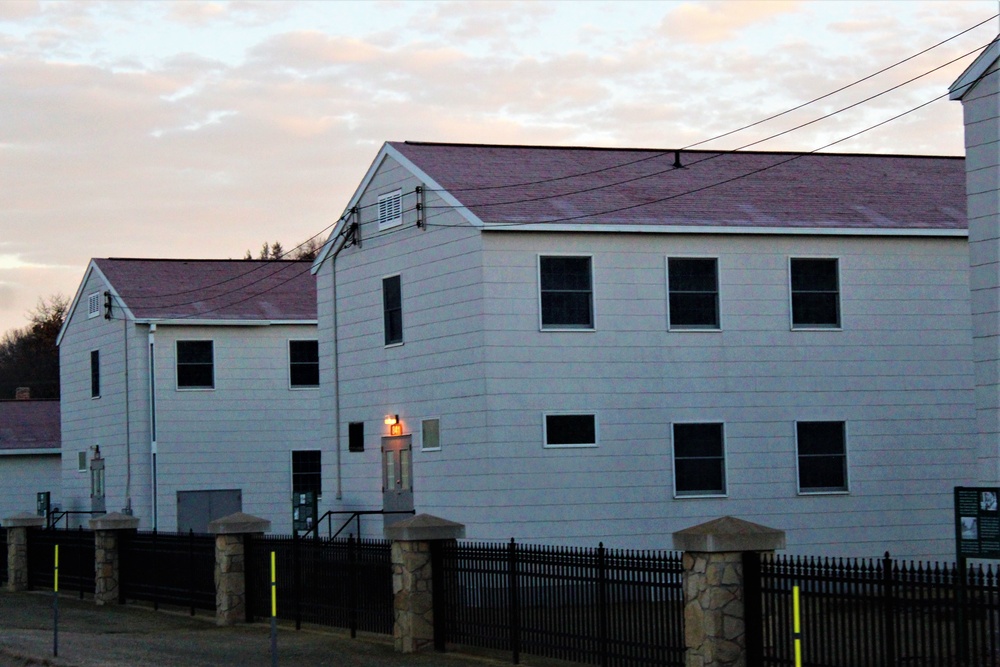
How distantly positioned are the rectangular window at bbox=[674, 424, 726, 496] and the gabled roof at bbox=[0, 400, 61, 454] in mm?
29064

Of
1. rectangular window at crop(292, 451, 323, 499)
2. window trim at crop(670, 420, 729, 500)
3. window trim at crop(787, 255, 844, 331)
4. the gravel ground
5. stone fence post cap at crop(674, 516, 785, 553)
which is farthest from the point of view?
rectangular window at crop(292, 451, 323, 499)

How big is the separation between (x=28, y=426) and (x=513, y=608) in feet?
119

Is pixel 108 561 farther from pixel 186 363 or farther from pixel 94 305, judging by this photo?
pixel 94 305

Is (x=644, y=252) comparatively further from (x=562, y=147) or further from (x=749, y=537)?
(x=749, y=537)

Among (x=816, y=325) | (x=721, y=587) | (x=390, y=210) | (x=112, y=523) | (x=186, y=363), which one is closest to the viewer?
(x=721, y=587)

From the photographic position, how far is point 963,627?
12445 mm

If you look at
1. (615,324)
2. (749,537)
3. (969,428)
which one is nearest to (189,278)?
(615,324)

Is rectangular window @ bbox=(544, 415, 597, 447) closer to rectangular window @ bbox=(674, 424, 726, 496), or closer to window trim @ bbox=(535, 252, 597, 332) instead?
window trim @ bbox=(535, 252, 597, 332)

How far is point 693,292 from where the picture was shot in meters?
26.1

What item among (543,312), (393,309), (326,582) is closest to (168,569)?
(326,582)

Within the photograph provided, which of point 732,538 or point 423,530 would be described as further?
point 423,530

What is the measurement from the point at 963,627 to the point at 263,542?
511 inches

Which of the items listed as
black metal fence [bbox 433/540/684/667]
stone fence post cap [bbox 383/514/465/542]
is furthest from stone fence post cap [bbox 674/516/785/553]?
stone fence post cap [bbox 383/514/465/542]

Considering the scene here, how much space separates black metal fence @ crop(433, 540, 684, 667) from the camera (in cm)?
1517
